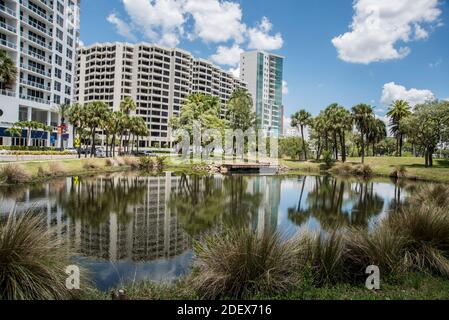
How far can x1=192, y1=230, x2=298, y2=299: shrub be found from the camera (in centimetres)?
662

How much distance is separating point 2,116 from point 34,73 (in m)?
12.5

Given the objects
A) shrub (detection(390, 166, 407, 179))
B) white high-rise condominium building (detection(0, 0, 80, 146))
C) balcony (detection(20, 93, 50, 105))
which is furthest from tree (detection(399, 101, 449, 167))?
balcony (detection(20, 93, 50, 105))

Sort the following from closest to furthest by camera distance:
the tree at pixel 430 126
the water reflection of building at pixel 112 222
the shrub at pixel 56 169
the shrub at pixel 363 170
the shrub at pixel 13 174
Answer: the water reflection of building at pixel 112 222 → the shrub at pixel 13 174 → the shrub at pixel 56 169 → the tree at pixel 430 126 → the shrub at pixel 363 170

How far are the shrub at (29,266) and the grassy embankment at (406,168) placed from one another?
1797 inches

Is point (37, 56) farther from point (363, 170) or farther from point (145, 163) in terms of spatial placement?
point (363, 170)

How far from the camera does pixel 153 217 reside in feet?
56.2

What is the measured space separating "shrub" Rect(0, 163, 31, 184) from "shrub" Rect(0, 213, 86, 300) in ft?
78.2

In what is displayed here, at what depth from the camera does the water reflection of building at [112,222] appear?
11.5 meters

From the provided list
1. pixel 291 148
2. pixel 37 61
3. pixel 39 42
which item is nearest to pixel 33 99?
pixel 37 61

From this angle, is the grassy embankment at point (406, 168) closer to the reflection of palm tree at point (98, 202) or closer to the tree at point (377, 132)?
the tree at point (377, 132)

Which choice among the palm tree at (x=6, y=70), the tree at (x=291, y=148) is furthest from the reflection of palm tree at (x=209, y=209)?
the tree at (x=291, y=148)

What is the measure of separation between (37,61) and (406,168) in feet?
231
